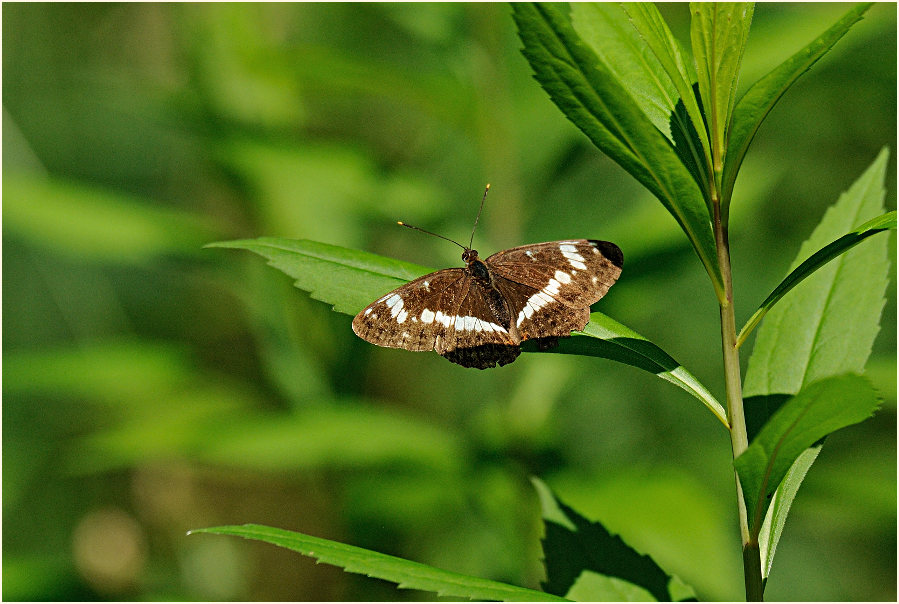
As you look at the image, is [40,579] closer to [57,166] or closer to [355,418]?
[355,418]

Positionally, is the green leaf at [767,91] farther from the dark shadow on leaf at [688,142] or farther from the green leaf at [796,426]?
the green leaf at [796,426]

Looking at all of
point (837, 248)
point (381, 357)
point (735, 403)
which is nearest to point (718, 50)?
point (837, 248)

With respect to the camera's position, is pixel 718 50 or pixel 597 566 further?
pixel 597 566

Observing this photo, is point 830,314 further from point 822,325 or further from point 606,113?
point 606,113

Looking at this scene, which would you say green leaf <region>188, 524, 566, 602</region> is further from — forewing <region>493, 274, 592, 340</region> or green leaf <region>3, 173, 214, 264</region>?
green leaf <region>3, 173, 214, 264</region>

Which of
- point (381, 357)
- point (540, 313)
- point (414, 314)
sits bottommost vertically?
point (540, 313)

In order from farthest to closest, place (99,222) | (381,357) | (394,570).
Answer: (381,357) → (99,222) → (394,570)

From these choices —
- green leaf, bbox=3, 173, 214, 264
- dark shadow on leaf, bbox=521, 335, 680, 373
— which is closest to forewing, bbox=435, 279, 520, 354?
dark shadow on leaf, bbox=521, 335, 680, 373
